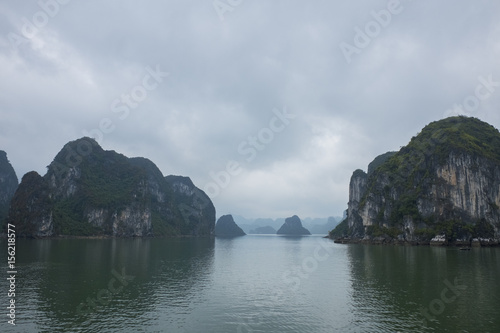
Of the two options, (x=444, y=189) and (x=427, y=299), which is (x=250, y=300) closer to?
(x=427, y=299)

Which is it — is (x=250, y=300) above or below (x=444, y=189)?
below

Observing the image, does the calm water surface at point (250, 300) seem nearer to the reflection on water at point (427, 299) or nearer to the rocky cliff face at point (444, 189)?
the reflection on water at point (427, 299)

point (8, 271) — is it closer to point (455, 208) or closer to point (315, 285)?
point (315, 285)

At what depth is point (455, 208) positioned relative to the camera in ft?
433

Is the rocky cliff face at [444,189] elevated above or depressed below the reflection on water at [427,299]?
above

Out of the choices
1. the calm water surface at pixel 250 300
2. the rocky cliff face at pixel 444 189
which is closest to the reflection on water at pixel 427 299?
the calm water surface at pixel 250 300

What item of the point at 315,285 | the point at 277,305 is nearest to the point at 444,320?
the point at 277,305

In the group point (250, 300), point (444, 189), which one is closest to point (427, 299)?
point (250, 300)

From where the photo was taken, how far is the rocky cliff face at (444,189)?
422 ft

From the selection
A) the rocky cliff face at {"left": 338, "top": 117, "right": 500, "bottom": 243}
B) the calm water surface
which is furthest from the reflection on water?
the rocky cliff face at {"left": 338, "top": 117, "right": 500, "bottom": 243}

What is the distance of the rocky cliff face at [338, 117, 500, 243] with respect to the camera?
5059 inches

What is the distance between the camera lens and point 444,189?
137 meters

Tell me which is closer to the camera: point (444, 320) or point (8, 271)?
point (444, 320)

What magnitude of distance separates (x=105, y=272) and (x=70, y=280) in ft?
26.8
